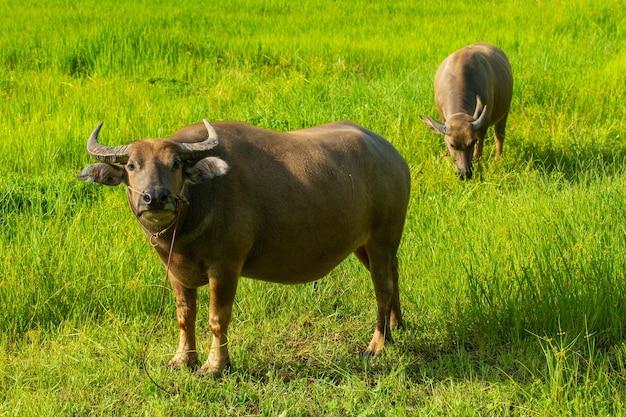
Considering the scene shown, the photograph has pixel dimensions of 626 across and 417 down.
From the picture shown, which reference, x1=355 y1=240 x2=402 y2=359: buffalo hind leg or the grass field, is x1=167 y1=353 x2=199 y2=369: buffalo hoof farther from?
x1=355 y1=240 x2=402 y2=359: buffalo hind leg

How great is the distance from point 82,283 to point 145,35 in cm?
666

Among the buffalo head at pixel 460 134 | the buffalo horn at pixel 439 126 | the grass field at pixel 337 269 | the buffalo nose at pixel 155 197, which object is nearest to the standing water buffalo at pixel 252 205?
the buffalo nose at pixel 155 197

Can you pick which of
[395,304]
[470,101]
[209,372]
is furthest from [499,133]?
[209,372]

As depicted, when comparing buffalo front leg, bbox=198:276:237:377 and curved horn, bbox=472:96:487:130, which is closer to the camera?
buffalo front leg, bbox=198:276:237:377

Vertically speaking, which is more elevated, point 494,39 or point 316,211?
point 316,211

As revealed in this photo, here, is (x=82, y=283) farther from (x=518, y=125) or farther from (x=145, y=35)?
(x=145, y=35)

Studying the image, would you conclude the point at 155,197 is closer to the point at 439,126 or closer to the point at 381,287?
the point at 381,287

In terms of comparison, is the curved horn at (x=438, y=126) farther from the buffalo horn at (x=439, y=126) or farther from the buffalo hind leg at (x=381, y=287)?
the buffalo hind leg at (x=381, y=287)

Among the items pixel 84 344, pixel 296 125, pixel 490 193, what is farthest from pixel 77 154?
pixel 490 193

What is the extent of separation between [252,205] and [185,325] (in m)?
0.79

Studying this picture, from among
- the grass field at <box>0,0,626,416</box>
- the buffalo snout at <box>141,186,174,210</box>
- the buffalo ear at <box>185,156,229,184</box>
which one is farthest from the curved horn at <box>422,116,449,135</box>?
the buffalo snout at <box>141,186,174,210</box>

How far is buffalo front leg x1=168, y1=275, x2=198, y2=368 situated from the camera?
421cm

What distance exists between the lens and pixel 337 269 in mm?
5391

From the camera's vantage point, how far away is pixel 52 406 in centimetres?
375
